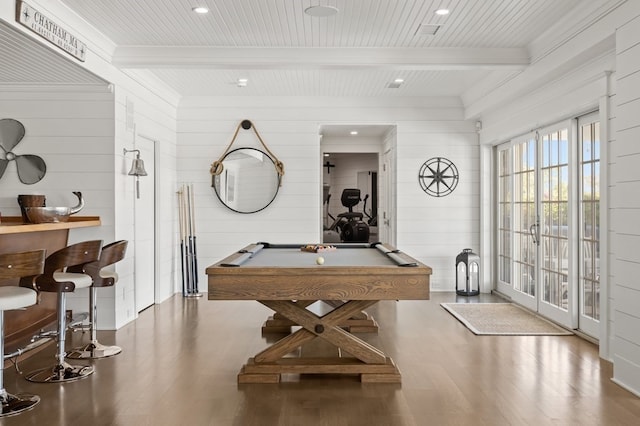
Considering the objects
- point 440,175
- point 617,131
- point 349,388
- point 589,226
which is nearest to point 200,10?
point 349,388

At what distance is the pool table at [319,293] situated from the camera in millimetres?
3514

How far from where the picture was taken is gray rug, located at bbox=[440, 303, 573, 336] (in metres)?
5.23

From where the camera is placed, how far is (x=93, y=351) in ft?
14.6

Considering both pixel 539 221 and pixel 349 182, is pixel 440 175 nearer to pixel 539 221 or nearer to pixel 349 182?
pixel 539 221

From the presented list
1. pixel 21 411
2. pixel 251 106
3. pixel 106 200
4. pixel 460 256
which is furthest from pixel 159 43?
pixel 460 256

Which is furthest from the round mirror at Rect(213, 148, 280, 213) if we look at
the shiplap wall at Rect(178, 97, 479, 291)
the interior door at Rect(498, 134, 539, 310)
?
the interior door at Rect(498, 134, 539, 310)

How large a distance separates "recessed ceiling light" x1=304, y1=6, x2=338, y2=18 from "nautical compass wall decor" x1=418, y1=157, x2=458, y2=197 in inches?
149

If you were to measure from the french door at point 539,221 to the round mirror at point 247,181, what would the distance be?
122 inches

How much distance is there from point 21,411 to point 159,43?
11.1ft

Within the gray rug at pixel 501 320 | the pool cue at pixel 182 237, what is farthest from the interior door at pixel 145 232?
the gray rug at pixel 501 320

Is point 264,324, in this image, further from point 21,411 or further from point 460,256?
point 460,256

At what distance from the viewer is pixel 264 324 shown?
213 inches

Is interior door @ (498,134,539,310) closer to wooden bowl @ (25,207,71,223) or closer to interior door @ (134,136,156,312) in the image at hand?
interior door @ (134,136,156,312)

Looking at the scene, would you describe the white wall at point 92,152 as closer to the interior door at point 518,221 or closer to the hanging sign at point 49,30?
the hanging sign at point 49,30
